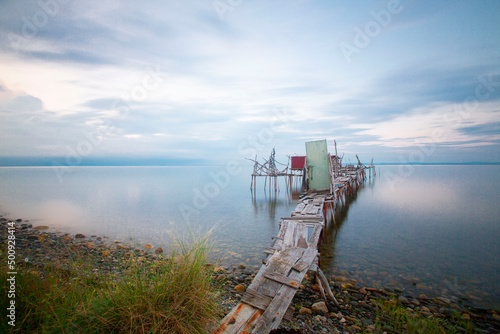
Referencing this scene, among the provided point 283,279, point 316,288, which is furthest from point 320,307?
point 283,279

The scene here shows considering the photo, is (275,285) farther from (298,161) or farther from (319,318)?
(298,161)

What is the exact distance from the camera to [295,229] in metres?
7.41

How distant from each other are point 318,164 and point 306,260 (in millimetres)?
9055

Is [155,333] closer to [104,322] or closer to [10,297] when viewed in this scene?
[104,322]

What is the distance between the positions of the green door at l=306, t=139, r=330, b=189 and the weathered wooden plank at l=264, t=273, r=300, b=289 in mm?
9738

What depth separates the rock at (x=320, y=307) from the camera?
15.7 ft

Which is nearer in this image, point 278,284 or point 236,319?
point 236,319

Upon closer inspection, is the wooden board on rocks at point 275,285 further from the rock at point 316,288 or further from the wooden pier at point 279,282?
the rock at point 316,288

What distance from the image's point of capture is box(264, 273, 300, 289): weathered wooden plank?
14.7ft

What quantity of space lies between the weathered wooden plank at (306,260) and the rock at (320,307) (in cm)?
75

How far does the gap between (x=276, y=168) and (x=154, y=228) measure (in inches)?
732

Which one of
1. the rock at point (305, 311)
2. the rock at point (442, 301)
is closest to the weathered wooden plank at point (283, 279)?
the rock at point (305, 311)

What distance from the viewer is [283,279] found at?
4617 millimetres

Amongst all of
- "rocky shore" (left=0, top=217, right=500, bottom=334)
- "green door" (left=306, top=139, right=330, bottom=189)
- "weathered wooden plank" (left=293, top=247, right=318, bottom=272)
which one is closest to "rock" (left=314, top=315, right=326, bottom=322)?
"rocky shore" (left=0, top=217, right=500, bottom=334)
